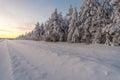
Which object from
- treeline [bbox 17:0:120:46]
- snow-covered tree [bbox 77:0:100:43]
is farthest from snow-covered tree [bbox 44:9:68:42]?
snow-covered tree [bbox 77:0:100:43]

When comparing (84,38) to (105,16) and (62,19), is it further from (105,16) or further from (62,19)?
(62,19)

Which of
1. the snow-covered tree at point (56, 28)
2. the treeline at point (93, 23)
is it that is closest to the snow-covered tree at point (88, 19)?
the treeline at point (93, 23)

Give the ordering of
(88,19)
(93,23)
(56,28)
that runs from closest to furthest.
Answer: (93,23)
(88,19)
(56,28)

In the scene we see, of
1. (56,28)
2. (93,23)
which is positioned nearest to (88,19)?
(93,23)

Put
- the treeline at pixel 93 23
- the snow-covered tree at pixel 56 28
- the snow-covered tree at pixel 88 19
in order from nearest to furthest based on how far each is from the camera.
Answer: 1. the treeline at pixel 93 23
2. the snow-covered tree at pixel 88 19
3. the snow-covered tree at pixel 56 28

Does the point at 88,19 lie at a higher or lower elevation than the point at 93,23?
higher

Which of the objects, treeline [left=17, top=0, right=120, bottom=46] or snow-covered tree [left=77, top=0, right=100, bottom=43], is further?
snow-covered tree [left=77, top=0, right=100, bottom=43]

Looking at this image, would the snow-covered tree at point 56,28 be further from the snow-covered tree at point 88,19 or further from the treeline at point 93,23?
the snow-covered tree at point 88,19

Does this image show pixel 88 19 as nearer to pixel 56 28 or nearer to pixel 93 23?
pixel 93 23

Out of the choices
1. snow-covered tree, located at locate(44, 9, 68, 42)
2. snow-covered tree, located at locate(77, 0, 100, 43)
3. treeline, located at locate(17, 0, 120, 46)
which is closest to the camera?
treeline, located at locate(17, 0, 120, 46)

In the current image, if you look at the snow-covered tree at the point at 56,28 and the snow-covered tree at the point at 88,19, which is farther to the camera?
the snow-covered tree at the point at 56,28

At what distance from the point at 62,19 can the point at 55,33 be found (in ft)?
15.8

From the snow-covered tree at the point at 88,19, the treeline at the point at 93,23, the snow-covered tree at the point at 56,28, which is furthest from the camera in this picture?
the snow-covered tree at the point at 56,28

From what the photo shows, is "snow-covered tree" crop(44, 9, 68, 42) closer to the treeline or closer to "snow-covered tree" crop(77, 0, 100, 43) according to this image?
the treeline
